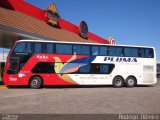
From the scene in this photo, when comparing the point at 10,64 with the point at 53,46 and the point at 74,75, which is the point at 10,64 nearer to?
the point at 53,46

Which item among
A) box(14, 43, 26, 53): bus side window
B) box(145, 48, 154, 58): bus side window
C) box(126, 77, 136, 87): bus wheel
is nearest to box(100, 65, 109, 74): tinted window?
box(126, 77, 136, 87): bus wheel

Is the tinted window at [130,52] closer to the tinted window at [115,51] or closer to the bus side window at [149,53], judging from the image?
the tinted window at [115,51]

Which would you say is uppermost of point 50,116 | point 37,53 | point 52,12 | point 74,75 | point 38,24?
point 52,12

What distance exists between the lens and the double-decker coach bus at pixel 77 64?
17.0 meters

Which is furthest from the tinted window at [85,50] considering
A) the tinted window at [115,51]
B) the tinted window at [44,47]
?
the tinted window at [44,47]

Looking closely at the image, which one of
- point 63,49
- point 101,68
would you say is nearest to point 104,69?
point 101,68

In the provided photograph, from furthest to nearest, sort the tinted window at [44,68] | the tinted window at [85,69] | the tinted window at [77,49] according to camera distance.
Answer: the tinted window at [85,69] → the tinted window at [77,49] → the tinted window at [44,68]

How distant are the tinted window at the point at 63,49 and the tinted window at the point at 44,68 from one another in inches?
41.2

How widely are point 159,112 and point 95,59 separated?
10.5 metres

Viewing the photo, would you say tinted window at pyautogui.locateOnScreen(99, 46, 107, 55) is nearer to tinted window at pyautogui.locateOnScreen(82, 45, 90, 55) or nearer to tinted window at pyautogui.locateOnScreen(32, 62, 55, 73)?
tinted window at pyautogui.locateOnScreen(82, 45, 90, 55)

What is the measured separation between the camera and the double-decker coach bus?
17.0m

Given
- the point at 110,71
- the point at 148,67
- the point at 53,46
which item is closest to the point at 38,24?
the point at 53,46

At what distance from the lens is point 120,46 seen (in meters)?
19.7

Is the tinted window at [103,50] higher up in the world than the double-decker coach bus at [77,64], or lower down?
higher up
